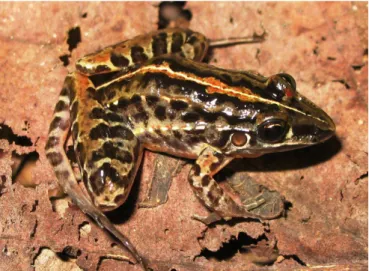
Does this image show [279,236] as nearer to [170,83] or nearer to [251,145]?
[251,145]

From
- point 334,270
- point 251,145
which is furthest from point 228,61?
point 334,270

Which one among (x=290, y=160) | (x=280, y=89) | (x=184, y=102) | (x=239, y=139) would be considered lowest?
(x=290, y=160)

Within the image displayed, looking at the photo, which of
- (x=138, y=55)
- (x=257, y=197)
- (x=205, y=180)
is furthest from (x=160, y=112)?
(x=257, y=197)

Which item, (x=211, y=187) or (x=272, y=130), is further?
(x=211, y=187)

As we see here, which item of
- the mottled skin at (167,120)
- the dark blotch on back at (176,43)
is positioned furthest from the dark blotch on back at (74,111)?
the dark blotch on back at (176,43)

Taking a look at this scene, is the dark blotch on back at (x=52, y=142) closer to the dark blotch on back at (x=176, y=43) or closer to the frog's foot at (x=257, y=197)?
the dark blotch on back at (x=176, y=43)

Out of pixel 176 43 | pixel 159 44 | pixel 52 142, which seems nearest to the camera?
pixel 52 142

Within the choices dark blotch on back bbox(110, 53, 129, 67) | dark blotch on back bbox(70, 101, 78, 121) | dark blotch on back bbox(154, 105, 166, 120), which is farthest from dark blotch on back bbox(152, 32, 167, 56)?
dark blotch on back bbox(70, 101, 78, 121)

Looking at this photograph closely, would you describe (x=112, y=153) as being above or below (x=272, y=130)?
below

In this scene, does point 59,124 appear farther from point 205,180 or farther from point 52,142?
point 205,180
